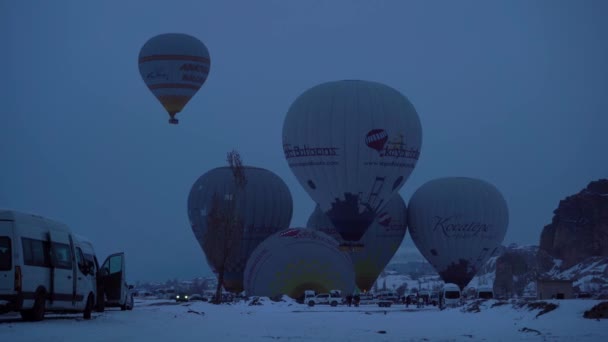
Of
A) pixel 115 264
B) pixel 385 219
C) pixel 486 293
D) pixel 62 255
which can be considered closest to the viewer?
pixel 62 255

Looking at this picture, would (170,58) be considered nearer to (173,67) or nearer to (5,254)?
(173,67)

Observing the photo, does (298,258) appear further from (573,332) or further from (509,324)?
(573,332)

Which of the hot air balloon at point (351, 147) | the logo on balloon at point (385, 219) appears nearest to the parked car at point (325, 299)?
the hot air balloon at point (351, 147)

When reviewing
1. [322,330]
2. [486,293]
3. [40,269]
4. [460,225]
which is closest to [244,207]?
[460,225]

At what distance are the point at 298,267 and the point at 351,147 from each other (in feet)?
27.6

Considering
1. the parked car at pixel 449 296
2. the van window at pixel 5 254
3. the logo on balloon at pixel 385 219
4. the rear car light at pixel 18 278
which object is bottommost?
the rear car light at pixel 18 278

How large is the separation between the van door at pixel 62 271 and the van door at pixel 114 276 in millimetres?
7483

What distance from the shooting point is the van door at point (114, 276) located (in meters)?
32.0

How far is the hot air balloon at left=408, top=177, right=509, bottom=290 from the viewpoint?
253ft

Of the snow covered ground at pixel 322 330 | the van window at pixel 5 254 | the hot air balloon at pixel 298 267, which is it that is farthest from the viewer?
the hot air balloon at pixel 298 267

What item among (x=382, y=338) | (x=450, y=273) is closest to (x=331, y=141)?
(x=450, y=273)

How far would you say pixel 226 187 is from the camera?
80.3 m

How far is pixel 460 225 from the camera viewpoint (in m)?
76.8

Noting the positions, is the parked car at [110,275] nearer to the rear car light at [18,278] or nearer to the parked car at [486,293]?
the rear car light at [18,278]
